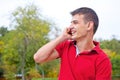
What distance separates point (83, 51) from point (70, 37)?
A: 137 mm

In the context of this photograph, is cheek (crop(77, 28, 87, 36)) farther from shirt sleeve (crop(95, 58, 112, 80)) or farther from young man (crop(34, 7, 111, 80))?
shirt sleeve (crop(95, 58, 112, 80))

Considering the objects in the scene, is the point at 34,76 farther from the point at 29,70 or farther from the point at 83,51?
the point at 83,51

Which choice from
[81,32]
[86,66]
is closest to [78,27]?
[81,32]

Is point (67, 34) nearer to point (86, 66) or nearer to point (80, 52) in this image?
point (80, 52)

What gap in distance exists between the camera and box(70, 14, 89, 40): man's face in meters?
2.71

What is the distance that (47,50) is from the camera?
2789 mm

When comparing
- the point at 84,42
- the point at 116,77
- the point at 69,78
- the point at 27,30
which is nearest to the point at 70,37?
the point at 84,42

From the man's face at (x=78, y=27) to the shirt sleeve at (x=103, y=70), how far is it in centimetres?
23

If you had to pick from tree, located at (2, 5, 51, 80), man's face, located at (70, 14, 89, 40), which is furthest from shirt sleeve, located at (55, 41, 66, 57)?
tree, located at (2, 5, 51, 80)

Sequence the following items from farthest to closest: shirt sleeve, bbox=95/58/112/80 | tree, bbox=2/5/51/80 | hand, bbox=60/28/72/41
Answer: tree, bbox=2/5/51/80 → hand, bbox=60/28/72/41 → shirt sleeve, bbox=95/58/112/80

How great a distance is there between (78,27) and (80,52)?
18 centimetres

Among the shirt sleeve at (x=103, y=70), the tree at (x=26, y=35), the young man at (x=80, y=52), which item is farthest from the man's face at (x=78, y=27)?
the tree at (x=26, y=35)

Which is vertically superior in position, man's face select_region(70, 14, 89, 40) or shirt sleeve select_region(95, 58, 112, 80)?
man's face select_region(70, 14, 89, 40)

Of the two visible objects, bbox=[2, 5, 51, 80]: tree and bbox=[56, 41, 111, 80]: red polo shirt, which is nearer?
bbox=[56, 41, 111, 80]: red polo shirt
